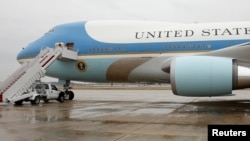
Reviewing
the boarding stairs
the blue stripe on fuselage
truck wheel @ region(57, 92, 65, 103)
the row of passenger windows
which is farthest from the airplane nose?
the row of passenger windows

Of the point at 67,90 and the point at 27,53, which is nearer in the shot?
the point at 27,53

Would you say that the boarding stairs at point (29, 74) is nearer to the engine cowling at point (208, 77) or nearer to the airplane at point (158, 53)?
the airplane at point (158, 53)

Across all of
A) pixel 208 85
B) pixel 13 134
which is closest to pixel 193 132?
pixel 208 85

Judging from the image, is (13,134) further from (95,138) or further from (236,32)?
(236,32)

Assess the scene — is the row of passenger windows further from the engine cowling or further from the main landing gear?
the main landing gear

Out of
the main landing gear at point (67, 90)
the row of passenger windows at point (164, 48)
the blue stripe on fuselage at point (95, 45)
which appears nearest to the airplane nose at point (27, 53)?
the blue stripe on fuselage at point (95, 45)

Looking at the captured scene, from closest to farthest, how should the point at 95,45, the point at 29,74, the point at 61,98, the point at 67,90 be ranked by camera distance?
1. the point at 95,45
2. the point at 29,74
3. the point at 61,98
4. the point at 67,90

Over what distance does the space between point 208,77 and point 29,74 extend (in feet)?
31.9

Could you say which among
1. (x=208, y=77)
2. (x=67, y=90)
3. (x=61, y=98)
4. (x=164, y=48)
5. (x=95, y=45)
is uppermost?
(x=95, y=45)

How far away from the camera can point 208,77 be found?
36.3 ft

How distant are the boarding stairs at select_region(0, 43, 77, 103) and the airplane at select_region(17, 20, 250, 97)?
625mm

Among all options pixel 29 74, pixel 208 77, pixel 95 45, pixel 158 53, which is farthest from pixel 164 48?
pixel 29 74

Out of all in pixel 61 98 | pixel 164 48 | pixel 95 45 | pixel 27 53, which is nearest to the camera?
pixel 164 48

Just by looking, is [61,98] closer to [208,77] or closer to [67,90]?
[67,90]
